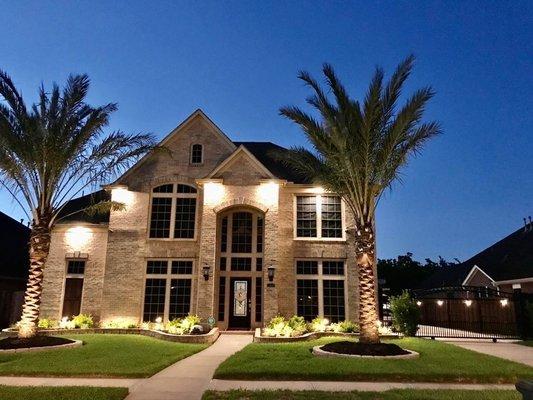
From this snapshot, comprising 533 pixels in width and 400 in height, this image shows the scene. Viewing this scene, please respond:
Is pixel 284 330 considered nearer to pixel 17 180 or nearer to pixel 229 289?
pixel 229 289

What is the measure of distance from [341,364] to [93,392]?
595 cm

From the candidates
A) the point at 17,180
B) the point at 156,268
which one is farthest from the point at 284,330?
the point at 17,180

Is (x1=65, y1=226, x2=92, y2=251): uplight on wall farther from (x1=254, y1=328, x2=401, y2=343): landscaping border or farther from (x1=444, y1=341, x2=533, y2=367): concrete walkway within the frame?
(x1=444, y1=341, x2=533, y2=367): concrete walkway

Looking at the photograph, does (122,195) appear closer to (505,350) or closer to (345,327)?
(345,327)

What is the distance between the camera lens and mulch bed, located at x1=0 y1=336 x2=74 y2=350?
43.5 feet

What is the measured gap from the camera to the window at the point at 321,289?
1933cm

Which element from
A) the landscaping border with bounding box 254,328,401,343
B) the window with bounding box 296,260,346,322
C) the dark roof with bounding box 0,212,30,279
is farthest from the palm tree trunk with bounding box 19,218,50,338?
the window with bounding box 296,260,346,322

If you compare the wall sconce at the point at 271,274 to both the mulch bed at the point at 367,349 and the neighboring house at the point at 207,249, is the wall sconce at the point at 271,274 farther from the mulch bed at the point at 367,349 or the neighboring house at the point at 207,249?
the mulch bed at the point at 367,349

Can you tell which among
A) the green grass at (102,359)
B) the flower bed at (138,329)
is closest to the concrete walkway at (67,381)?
the green grass at (102,359)

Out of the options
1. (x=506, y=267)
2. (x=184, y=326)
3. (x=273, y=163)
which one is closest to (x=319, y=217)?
(x=273, y=163)

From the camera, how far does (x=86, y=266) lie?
794 inches

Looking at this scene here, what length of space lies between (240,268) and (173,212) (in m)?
4.47

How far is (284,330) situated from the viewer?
54.1ft

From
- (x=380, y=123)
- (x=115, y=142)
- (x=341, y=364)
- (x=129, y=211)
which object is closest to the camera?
(x=341, y=364)
